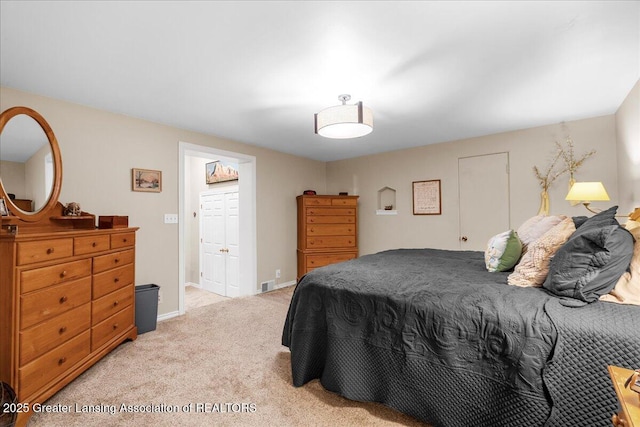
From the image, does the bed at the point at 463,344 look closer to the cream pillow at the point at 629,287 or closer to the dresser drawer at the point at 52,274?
the cream pillow at the point at 629,287

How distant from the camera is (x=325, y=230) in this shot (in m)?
5.02

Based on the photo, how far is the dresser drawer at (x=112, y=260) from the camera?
89.7 inches

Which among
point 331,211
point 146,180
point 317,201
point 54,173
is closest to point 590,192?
point 331,211

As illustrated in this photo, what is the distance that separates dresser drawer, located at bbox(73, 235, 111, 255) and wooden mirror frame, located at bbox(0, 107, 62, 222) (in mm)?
420

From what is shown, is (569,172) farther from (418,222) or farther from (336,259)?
(336,259)

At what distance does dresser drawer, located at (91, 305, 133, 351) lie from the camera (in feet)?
7.30

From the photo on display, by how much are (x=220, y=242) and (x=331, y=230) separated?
1907 millimetres

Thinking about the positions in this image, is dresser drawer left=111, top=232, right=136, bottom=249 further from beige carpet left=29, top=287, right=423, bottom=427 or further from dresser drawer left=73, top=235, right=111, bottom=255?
beige carpet left=29, top=287, right=423, bottom=427

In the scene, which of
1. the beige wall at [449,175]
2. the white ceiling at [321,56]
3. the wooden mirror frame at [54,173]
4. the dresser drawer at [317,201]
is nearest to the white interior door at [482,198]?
the beige wall at [449,175]

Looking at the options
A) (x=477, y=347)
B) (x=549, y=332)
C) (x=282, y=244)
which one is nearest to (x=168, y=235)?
(x=282, y=244)

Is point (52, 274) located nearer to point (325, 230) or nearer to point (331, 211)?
point (325, 230)

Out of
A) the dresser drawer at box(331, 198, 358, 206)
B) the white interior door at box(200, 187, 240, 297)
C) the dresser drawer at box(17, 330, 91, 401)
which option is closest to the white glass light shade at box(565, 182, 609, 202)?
the dresser drawer at box(331, 198, 358, 206)

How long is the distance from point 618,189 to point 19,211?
573 cm

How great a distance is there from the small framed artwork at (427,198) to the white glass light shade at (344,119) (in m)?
2.44
